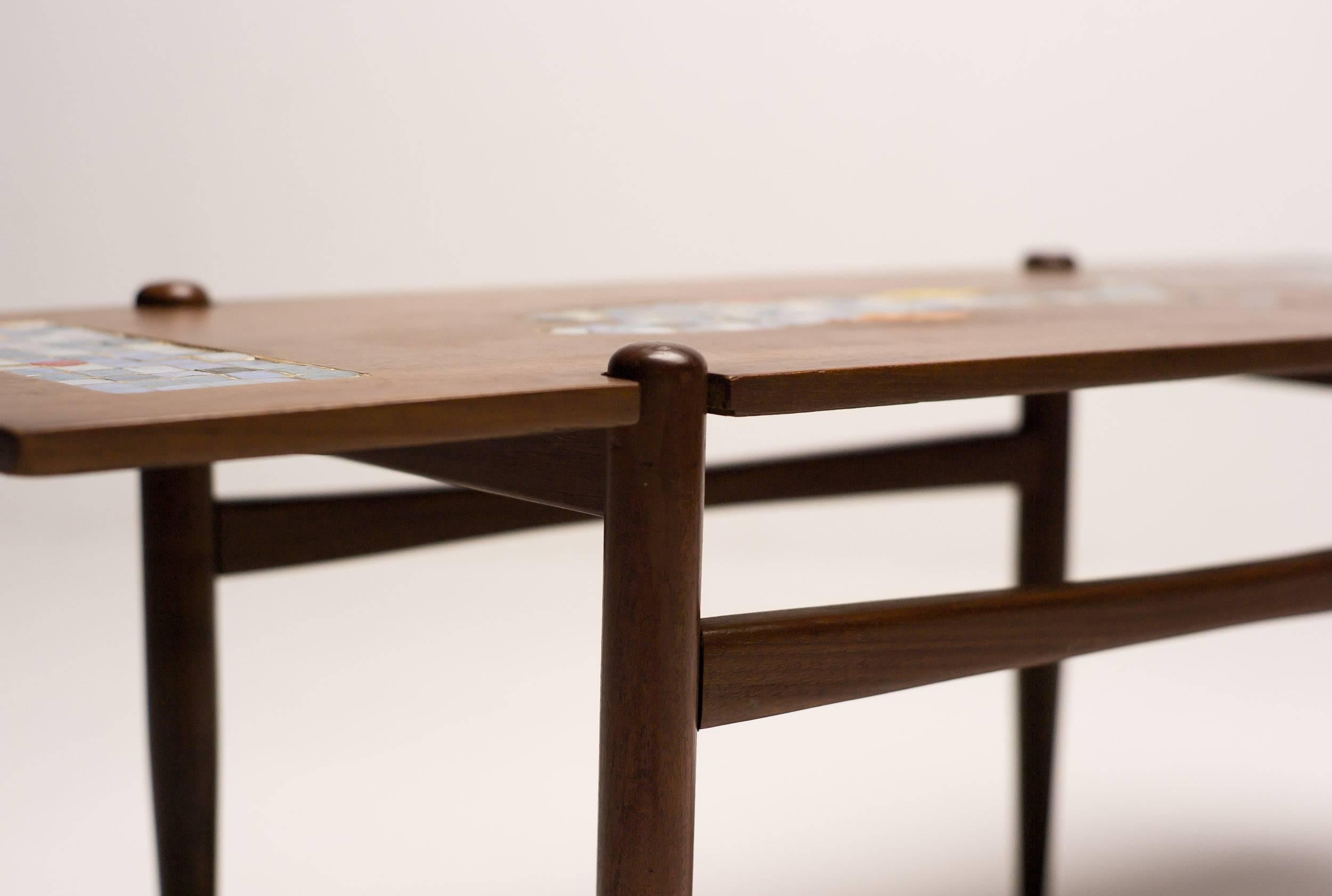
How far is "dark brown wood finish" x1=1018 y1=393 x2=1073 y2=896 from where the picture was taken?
2156 mm

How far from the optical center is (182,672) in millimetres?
1729

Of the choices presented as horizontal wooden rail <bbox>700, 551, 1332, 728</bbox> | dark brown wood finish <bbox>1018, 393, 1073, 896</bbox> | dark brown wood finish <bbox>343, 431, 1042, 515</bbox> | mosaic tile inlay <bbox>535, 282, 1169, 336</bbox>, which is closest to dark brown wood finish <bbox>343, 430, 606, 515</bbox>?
dark brown wood finish <bbox>343, 431, 1042, 515</bbox>

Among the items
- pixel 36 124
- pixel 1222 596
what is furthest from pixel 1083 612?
pixel 36 124

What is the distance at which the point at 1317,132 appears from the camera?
14.5 ft

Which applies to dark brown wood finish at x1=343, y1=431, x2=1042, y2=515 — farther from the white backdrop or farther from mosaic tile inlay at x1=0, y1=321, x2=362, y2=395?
the white backdrop

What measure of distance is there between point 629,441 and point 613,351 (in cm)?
21

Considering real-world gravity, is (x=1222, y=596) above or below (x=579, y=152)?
below

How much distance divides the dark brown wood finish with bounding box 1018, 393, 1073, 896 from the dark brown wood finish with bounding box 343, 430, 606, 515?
41.2 inches

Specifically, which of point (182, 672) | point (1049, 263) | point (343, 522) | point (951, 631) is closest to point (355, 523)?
point (343, 522)

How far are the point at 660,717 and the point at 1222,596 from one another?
63cm

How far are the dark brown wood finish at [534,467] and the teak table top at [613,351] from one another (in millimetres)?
52

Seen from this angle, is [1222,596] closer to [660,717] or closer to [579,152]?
[660,717]

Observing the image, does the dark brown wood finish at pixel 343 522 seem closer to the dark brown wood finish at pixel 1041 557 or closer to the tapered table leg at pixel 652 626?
the tapered table leg at pixel 652 626

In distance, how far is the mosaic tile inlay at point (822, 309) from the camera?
1544mm
